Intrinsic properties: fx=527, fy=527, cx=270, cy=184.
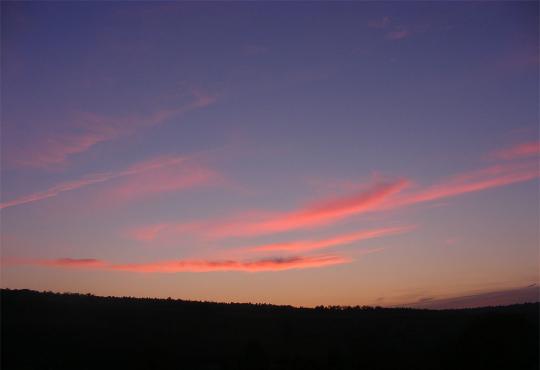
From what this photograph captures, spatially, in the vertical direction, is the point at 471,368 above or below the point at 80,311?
below

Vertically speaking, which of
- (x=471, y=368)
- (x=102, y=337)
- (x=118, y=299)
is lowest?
(x=471, y=368)

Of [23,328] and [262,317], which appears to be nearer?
[23,328]

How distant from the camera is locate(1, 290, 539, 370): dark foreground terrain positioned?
26469 mm

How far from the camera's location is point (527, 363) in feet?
83.0

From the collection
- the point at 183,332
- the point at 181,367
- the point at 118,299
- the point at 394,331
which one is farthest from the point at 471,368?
the point at 118,299

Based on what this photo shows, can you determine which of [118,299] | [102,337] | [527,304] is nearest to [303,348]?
[102,337]

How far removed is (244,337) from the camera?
32.3 meters

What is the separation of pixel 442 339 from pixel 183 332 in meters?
15.8

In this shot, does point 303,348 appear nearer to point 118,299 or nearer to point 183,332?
point 183,332

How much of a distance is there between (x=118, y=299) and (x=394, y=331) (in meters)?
22.7

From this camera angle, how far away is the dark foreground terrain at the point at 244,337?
26469 millimetres

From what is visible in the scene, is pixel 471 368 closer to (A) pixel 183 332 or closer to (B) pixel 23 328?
(A) pixel 183 332

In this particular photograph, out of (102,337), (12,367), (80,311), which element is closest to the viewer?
(12,367)

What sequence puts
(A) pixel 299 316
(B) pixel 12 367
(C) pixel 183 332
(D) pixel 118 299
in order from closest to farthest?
(B) pixel 12 367, (C) pixel 183 332, (A) pixel 299 316, (D) pixel 118 299
